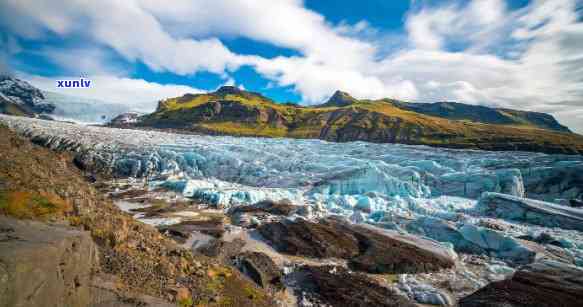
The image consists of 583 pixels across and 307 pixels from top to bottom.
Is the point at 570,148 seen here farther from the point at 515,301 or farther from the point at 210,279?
the point at 210,279

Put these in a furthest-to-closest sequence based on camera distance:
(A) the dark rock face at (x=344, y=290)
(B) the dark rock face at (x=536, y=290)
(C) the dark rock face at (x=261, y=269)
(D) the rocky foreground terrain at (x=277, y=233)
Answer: (C) the dark rock face at (x=261, y=269) < (A) the dark rock face at (x=344, y=290) < (B) the dark rock face at (x=536, y=290) < (D) the rocky foreground terrain at (x=277, y=233)

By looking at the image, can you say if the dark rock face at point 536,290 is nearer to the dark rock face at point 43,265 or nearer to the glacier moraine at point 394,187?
the glacier moraine at point 394,187

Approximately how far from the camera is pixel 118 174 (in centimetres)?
3900

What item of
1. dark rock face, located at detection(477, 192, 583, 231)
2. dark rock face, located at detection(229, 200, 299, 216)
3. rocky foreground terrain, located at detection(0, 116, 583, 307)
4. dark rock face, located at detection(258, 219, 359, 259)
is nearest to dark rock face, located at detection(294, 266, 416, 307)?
Answer: rocky foreground terrain, located at detection(0, 116, 583, 307)

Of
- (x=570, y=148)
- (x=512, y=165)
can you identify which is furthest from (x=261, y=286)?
(x=570, y=148)

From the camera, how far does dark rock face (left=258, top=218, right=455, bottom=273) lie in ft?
50.5

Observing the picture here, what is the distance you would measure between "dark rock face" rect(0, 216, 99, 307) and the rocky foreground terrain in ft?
0.09

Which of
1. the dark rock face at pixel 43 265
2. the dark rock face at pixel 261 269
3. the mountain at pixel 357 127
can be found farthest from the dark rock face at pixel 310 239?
the mountain at pixel 357 127

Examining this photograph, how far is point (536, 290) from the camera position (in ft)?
41.0

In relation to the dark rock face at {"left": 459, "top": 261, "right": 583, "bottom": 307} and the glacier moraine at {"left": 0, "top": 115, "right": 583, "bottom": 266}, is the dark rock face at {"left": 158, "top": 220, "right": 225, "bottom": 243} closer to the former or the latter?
the glacier moraine at {"left": 0, "top": 115, "right": 583, "bottom": 266}

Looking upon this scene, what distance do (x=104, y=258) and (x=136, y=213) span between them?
1821 centimetres

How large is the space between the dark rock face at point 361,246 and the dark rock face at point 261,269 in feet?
8.75

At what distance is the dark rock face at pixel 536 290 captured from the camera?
38.4 feet

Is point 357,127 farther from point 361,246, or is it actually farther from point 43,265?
point 43,265
